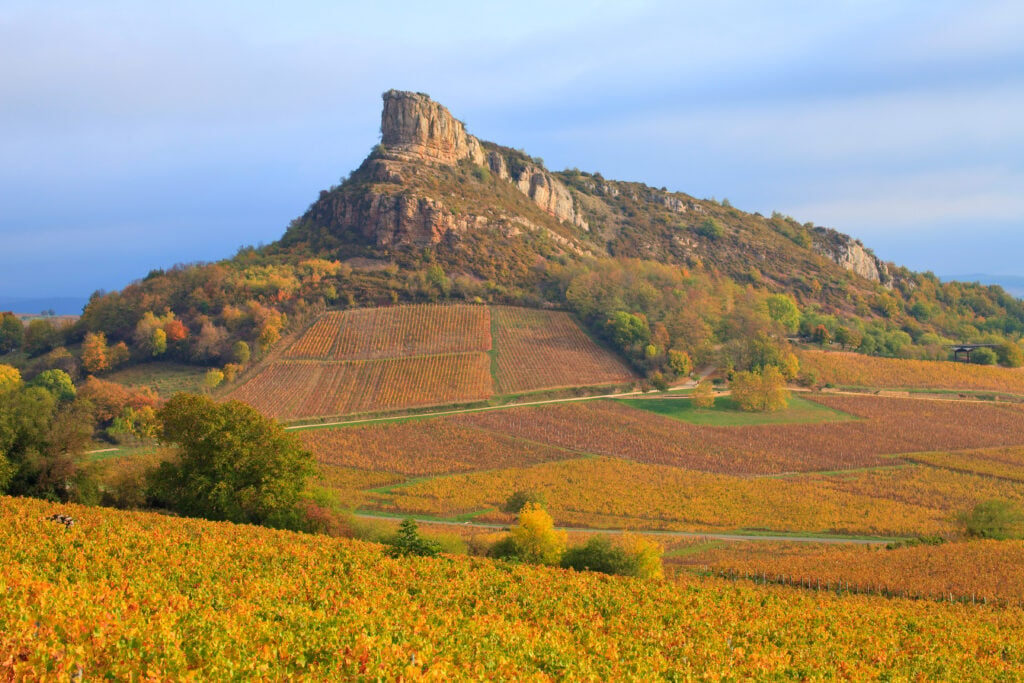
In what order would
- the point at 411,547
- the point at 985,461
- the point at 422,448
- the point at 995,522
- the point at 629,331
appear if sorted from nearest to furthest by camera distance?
the point at 411,547
the point at 995,522
the point at 985,461
the point at 422,448
the point at 629,331

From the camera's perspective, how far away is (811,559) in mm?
34719

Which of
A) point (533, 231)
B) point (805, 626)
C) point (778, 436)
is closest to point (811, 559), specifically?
point (805, 626)

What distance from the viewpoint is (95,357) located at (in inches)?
2992

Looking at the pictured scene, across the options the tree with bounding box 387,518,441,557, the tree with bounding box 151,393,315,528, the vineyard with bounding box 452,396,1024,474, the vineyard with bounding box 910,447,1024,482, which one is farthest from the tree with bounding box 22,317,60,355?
the vineyard with bounding box 910,447,1024,482

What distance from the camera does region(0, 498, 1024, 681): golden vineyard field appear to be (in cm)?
1138

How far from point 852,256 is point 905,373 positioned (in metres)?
80.9

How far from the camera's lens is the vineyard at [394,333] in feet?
266

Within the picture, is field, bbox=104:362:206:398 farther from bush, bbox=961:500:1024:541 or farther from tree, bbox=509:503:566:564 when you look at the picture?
bush, bbox=961:500:1024:541

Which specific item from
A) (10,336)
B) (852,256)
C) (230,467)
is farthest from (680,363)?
(852,256)

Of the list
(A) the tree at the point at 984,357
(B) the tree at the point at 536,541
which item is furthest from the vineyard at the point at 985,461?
(A) the tree at the point at 984,357

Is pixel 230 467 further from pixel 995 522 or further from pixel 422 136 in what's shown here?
pixel 422 136

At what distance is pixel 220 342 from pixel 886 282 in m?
137

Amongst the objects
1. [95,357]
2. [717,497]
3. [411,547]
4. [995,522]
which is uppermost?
[95,357]

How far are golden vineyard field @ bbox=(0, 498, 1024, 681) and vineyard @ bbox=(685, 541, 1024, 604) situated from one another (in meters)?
2.00
